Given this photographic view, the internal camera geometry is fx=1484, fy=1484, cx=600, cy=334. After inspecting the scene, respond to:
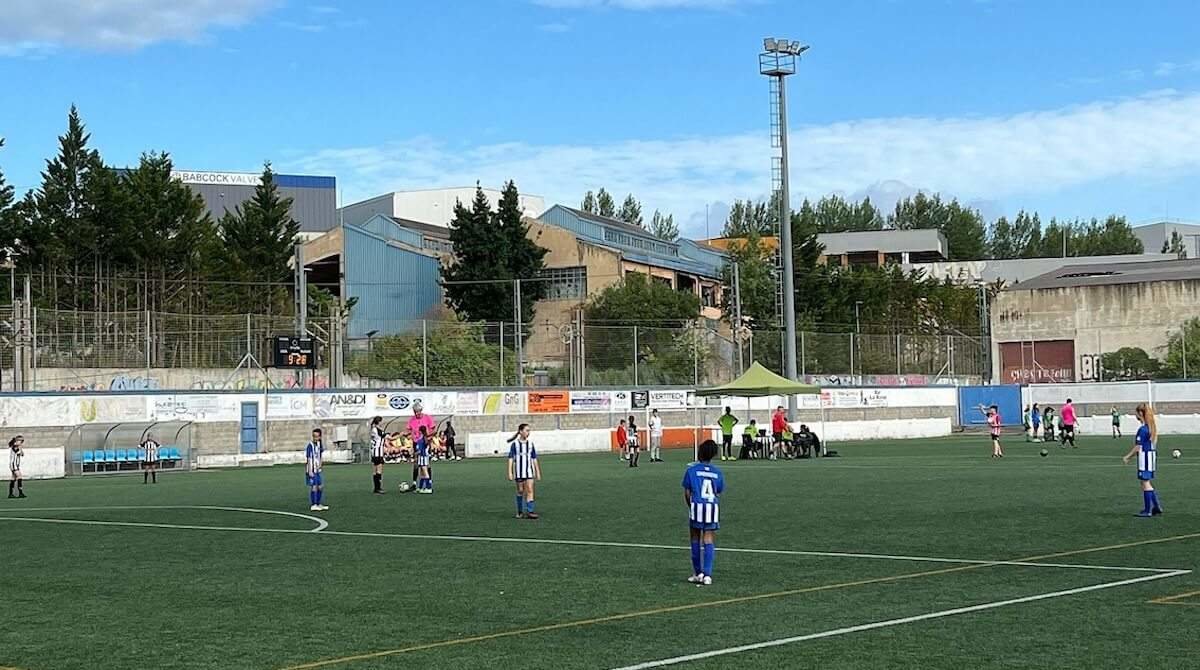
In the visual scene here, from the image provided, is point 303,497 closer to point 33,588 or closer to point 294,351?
point 33,588

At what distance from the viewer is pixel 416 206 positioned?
12081 centimetres

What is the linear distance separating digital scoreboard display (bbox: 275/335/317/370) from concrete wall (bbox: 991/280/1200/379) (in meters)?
52.1

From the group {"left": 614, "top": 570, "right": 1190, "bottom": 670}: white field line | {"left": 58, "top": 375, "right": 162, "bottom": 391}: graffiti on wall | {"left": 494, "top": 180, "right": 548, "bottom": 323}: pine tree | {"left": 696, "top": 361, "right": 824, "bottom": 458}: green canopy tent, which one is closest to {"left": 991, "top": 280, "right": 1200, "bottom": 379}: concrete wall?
{"left": 494, "top": 180, "right": 548, "bottom": 323}: pine tree

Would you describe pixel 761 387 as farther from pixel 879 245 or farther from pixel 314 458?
pixel 879 245

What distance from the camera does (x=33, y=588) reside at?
1670 cm

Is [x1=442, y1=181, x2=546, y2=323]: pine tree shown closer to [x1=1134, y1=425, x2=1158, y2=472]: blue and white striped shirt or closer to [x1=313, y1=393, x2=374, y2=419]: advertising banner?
[x1=313, y1=393, x2=374, y2=419]: advertising banner

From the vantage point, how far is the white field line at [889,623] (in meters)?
11.3

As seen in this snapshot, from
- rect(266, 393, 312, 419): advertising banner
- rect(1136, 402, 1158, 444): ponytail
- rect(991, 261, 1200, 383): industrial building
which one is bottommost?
rect(1136, 402, 1158, 444): ponytail

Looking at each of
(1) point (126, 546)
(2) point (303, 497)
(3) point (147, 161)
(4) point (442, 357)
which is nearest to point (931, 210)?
(3) point (147, 161)

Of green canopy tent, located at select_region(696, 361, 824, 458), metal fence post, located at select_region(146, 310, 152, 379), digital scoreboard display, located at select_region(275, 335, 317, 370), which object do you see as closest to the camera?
green canopy tent, located at select_region(696, 361, 824, 458)

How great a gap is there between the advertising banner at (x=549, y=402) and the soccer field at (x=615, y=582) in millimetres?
27638

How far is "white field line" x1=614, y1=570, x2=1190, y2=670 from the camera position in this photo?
37.0 feet

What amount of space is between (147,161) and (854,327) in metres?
41.6

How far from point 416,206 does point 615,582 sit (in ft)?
349
